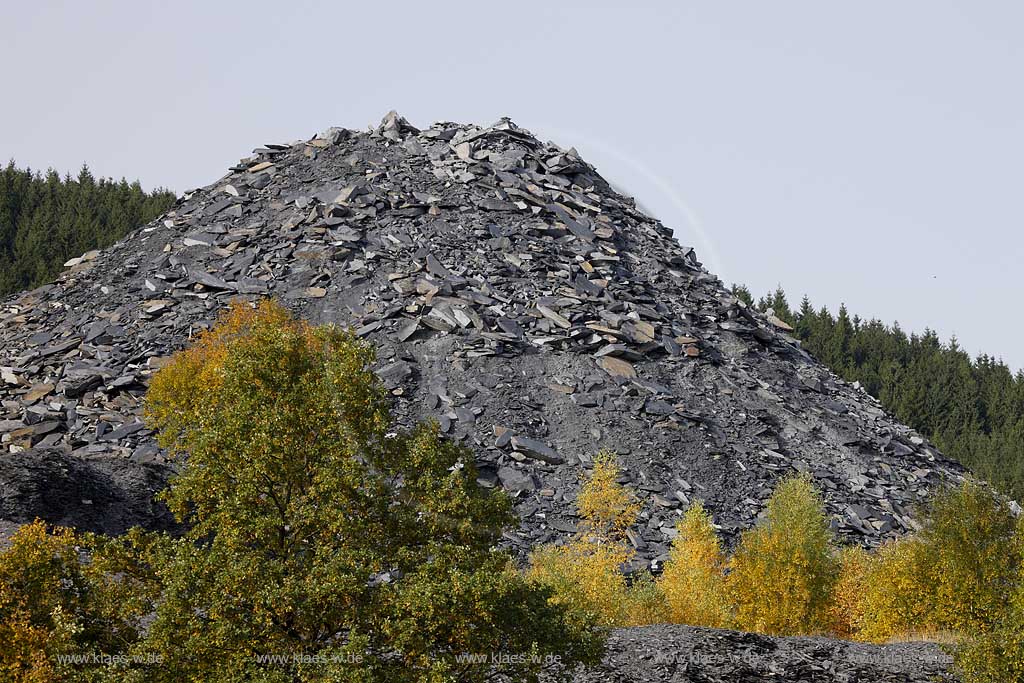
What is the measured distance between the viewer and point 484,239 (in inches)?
3273

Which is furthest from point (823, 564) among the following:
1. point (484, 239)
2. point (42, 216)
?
point (42, 216)

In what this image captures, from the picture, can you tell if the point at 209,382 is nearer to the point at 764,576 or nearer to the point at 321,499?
the point at 764,576

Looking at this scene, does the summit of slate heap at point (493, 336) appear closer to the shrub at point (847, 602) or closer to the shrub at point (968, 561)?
the shrub at point (847, 602)

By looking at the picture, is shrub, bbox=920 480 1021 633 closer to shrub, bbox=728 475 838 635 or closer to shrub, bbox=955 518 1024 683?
shrub, bbox=728 475 838 635

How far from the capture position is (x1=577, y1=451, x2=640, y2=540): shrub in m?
57.0

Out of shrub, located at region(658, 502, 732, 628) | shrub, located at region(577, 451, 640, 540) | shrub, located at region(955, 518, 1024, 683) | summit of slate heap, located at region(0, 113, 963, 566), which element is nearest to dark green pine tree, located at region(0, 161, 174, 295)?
summit of slate heap, located at region(0, 113, 963, 566)

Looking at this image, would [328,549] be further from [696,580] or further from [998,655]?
[696,580]

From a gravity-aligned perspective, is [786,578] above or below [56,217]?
below

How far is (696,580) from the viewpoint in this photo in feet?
154

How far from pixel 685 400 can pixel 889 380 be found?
73.3 metres

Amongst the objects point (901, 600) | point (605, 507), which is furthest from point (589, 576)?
point (901, 600)

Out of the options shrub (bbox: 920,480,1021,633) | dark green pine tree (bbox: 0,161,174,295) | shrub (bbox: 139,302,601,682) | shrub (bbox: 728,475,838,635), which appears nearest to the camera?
shrub (bbox: 139,302,601,682)

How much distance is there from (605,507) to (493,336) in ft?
59.1

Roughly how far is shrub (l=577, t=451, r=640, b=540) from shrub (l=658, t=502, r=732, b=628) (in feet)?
15.7
